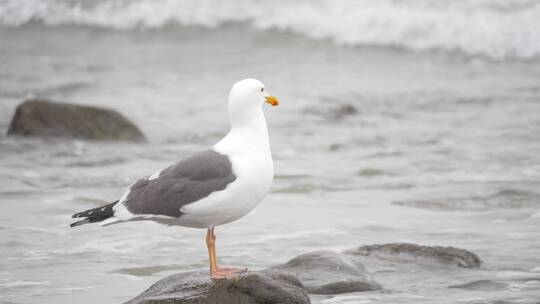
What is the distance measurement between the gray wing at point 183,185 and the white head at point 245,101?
26 centimetres

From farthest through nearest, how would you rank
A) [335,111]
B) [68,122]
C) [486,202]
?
[335,111], [68,122], [486,202]

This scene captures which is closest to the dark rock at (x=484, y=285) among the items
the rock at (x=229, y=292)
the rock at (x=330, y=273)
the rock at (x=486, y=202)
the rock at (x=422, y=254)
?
the rock at (x=422, y=254)

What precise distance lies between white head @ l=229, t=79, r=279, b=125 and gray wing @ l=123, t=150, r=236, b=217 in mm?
258

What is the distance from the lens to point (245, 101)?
6.06m

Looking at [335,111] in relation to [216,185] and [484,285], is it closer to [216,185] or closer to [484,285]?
[484,285]

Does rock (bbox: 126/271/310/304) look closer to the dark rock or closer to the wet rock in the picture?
the dark rock

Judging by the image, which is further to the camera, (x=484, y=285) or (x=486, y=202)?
(x=486, y=202)

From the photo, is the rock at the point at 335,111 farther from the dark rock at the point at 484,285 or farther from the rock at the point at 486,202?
the dark rock at the point at 484,285

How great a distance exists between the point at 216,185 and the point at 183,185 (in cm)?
23

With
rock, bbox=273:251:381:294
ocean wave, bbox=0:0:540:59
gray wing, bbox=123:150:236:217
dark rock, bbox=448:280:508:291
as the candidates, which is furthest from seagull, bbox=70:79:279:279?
ocean wave, bbox=0:0:540:59

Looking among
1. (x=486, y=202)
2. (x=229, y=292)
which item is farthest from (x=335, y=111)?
(x=229, y=292)

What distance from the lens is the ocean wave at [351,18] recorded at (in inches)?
720

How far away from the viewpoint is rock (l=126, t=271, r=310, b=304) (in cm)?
555

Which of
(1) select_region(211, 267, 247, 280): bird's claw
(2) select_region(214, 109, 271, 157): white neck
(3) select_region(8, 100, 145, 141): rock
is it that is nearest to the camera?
(1) select_region(211, 267, 247, 280): bird's claw
